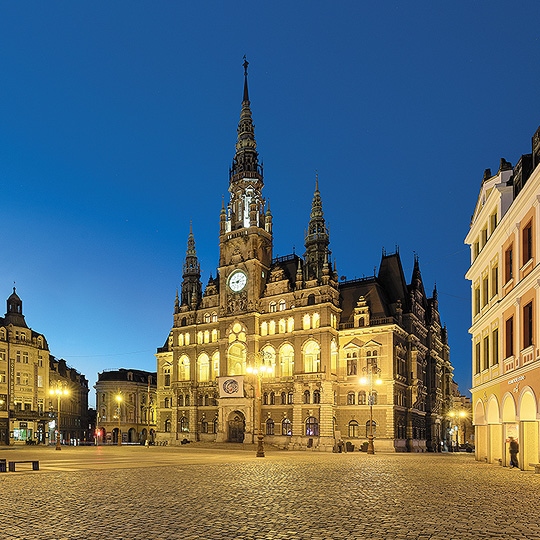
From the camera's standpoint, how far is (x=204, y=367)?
8144 cm

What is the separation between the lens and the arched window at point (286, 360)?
71.9 metres

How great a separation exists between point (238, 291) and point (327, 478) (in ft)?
180

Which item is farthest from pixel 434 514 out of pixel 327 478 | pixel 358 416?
pixel 358 416

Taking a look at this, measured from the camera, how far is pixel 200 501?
51.9 ft

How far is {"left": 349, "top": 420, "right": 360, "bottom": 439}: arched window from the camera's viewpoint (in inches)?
2653

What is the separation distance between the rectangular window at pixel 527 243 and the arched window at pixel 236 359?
5167 cm

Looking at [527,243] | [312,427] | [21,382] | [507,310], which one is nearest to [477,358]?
[507,310]

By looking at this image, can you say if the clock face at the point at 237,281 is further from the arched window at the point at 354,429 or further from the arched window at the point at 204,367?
the arched window at the point at 354,429

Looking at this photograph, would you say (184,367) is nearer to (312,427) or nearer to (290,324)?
(290,324)

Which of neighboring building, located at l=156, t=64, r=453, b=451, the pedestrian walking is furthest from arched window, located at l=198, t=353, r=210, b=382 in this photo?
the pedestrian walking

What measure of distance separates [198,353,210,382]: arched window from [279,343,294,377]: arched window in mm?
13077

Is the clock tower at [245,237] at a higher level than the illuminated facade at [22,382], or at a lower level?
higher

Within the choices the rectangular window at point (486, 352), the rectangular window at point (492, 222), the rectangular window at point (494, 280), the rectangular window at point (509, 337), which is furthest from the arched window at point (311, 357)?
the rectangular window at point (509, 337)

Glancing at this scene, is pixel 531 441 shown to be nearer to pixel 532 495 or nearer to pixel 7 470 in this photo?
pixel 532 495
